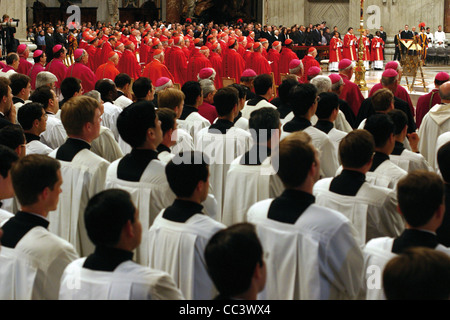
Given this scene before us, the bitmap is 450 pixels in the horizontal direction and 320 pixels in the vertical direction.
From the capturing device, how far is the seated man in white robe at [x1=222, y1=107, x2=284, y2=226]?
187 inches

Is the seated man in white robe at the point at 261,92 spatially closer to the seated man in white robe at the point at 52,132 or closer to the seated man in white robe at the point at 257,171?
the seated man in white robe at the point at 52,132

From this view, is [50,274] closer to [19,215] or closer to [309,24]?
[19,215]

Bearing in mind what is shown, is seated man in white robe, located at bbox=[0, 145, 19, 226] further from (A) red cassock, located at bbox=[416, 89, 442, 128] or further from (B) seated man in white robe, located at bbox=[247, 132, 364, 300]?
(A) red cassock, located at bbox=[416, 89, 442, 128]

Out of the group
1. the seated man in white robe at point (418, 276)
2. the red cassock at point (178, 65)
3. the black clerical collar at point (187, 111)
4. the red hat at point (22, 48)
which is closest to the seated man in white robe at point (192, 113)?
the black clerical collar at point (187, 111)

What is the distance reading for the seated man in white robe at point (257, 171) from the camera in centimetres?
475

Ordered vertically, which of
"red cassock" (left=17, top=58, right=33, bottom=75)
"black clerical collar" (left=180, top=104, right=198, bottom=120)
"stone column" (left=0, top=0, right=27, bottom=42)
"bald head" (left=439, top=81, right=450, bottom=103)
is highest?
"stone column" (left=0, top=0, right=27, bottom=42)

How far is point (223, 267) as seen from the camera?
8.29ft

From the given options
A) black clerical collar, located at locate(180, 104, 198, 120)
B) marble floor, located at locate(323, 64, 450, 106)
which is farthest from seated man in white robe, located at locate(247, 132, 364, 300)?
marble floor, located at locate(323, 64, 450, 106)

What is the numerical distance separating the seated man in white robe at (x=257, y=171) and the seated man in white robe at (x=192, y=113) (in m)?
2.40

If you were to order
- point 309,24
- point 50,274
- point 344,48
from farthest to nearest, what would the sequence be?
1. point 309,24
2. point 344,48
3. point 50,274

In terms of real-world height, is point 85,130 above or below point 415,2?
below

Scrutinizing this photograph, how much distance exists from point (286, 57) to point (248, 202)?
14136mm

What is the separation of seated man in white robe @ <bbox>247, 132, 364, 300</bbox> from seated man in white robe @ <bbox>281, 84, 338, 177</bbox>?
221 centimetres

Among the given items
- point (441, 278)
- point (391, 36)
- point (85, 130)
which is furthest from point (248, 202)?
point (391, 36)
